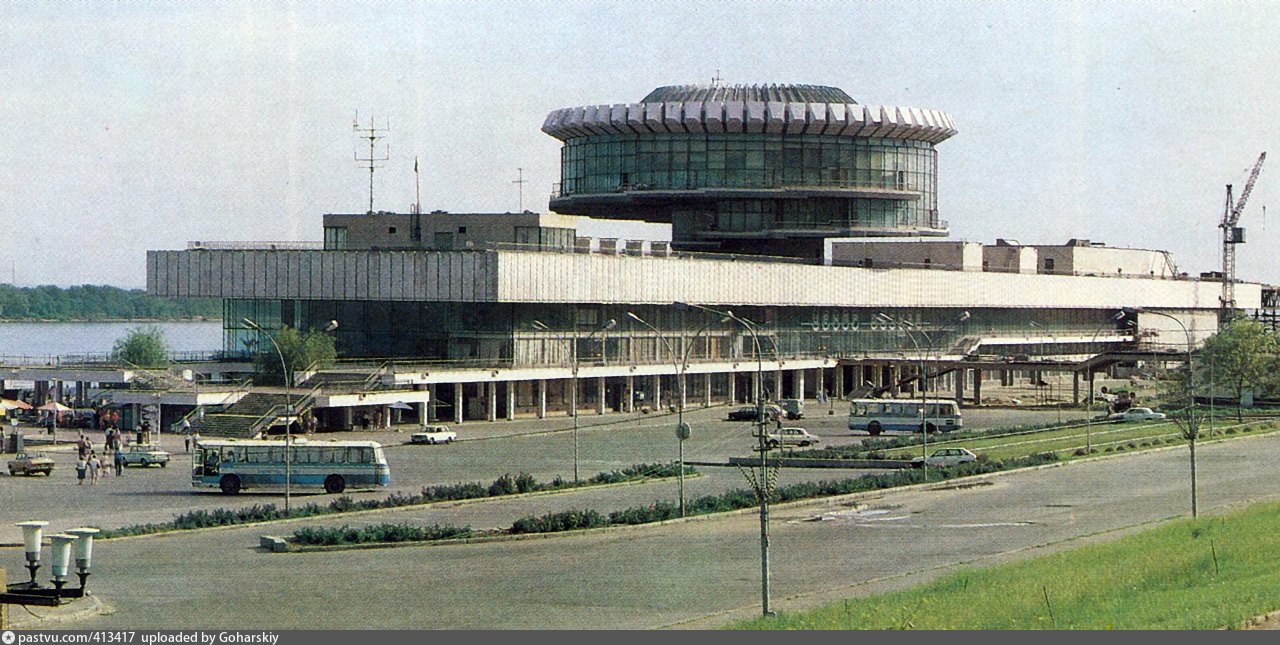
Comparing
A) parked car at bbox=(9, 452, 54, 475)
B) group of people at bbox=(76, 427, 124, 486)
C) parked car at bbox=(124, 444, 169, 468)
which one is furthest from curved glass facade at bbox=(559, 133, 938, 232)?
parked car at bbox=(9, 452, 54, 475)

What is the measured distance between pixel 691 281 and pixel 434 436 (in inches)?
1478

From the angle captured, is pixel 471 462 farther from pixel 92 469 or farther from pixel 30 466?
pixel 30 466

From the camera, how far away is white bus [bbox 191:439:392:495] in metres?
67.8

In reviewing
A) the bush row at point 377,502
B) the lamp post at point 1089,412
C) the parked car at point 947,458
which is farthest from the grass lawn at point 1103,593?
the lamp post at point 1089,412

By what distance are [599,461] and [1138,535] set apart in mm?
36822

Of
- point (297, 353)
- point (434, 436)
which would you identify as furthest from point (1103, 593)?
point (297, 353)

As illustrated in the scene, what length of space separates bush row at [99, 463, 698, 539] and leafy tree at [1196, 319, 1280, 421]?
55576 millimetres

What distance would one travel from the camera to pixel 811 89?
5699 inches

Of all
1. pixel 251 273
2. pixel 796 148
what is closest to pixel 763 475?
pixel 251 273

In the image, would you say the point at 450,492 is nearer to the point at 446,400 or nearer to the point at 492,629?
the point at 492,629

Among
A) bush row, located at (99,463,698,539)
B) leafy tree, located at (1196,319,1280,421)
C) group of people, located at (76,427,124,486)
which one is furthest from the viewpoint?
leafy tree, located at (1196,319,1280,421)

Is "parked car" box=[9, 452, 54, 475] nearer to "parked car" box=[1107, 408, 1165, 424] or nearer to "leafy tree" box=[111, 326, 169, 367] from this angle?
"leafy tree" box=[111, 326, 169, 367]

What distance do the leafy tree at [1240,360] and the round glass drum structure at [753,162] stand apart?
33.1m

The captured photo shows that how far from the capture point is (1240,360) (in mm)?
118625
